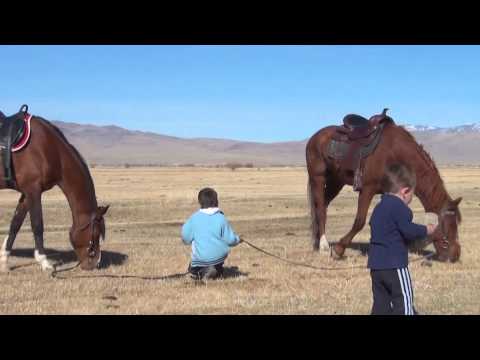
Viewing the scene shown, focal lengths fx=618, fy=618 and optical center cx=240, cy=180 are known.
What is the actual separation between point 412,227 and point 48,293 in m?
5.04

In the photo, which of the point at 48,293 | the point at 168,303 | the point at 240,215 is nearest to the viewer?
the point at 168,303

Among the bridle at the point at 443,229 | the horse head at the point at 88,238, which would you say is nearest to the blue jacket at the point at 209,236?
the horse head at the point at 88,238

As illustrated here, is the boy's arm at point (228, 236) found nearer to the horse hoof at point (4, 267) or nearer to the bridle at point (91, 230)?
the bridle at point (91, 230)

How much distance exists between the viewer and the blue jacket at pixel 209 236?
884cm

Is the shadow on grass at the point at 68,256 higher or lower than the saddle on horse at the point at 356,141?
lower

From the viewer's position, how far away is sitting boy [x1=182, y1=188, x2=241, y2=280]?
29.0 ft

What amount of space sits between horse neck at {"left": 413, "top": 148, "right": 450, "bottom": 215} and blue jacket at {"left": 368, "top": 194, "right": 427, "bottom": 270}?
4812 millimetres

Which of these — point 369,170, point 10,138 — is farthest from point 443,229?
point 10,138

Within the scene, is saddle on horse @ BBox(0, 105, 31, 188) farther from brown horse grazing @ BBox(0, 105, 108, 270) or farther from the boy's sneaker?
the boy's sneaker

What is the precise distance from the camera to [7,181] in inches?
392

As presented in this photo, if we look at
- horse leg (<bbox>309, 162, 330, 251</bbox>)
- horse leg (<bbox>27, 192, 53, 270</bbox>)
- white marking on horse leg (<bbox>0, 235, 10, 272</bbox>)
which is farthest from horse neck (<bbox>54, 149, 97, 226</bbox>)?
horse leg (<bbox>309, 162, 330, 251</bbox>)

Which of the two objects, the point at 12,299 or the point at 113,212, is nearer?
the point at 12,299
